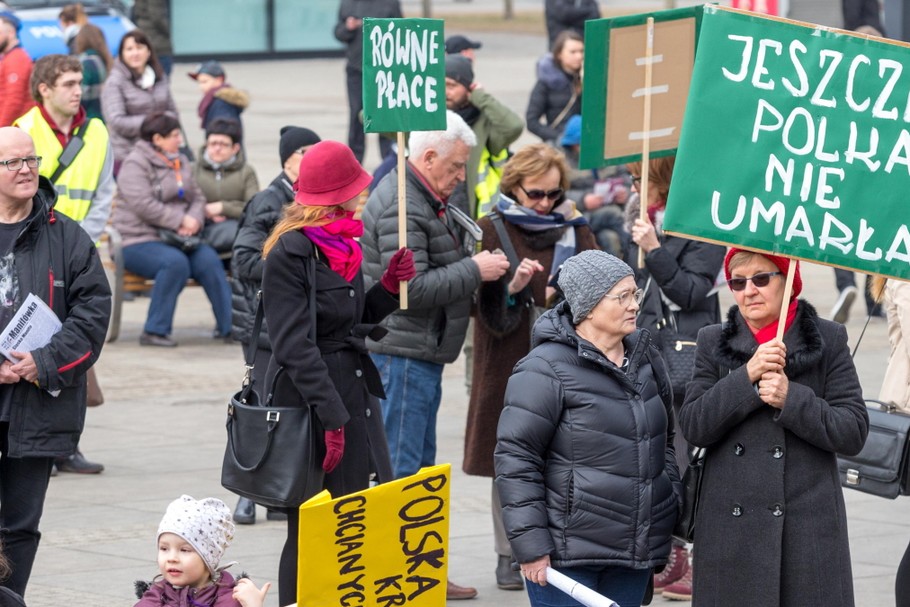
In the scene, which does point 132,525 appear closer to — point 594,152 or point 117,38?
point 594,152

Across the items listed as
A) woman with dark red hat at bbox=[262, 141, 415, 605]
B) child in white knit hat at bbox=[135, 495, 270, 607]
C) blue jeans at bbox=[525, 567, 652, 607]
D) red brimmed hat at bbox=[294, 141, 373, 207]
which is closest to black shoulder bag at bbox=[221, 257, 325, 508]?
woman with dark red hat at bbox=[262, 141, 415, 605]

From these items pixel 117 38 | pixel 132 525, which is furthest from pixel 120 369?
pixel 117 38

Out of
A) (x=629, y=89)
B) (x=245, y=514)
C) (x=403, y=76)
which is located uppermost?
(x=403, y=76)

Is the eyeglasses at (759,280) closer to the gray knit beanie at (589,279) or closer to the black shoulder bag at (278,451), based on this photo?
the gray knit beanie at (589,279)

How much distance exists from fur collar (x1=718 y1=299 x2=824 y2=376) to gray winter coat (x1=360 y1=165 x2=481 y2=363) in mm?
2021

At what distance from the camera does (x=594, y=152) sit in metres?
7.69

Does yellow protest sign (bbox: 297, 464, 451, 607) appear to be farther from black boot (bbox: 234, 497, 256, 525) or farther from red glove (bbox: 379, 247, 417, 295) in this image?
black boot (bbox: 234, 497, 256, 525)

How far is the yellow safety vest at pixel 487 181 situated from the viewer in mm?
10924

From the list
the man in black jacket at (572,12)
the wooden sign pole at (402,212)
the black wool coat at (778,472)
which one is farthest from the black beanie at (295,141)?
the man in black jacket at (572,12)

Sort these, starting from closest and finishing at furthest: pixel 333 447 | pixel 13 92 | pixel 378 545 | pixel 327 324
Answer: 1. pixel 378 545
2. pixel 333 447
3. pixel 327 324
4. pixel 13 92

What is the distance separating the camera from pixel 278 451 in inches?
247

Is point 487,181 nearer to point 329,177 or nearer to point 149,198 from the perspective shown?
point 149,198

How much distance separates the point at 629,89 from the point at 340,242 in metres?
1.95

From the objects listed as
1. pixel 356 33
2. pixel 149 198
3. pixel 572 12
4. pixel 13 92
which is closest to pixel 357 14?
pixel 356 33
